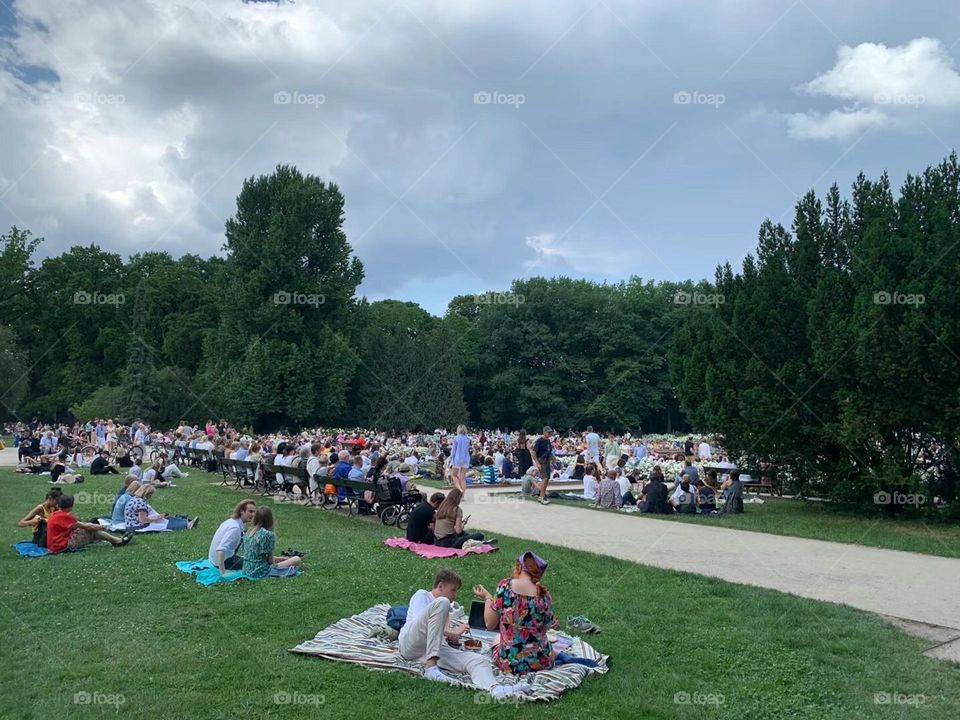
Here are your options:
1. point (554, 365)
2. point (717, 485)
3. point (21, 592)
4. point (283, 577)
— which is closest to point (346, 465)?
point (283, 577)

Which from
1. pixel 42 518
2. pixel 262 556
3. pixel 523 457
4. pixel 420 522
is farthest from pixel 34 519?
pixel 523 457

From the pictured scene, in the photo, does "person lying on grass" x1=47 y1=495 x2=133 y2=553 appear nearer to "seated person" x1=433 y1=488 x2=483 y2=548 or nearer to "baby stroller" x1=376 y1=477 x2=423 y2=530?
"baby stroller" x1=376 y1=477 x2=423 y2=530

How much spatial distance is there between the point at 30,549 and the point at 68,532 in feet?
1.76

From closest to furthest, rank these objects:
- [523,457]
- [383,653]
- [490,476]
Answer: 1. [383,653]
2. [523,457]
3. [490,476]

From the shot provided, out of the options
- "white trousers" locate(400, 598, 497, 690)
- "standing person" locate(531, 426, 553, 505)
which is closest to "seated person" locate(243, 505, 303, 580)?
"white trousers" locate(400, 598, 497, 690)

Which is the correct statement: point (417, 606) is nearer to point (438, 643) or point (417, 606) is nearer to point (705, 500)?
point (438, 643)

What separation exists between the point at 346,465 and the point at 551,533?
5.27 metres

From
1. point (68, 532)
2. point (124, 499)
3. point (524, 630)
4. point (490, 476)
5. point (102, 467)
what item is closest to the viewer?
point (524, 630)

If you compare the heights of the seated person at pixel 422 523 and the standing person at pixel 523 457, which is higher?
the standing person at pixel 523 457

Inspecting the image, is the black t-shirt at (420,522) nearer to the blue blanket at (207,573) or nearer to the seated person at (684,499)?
the blue blanket at (207,573)

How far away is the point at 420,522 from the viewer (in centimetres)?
1249

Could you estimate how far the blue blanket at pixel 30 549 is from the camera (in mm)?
11620

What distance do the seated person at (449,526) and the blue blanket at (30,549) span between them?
224 inches

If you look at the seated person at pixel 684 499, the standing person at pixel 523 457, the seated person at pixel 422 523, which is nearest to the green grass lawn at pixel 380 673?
the seated person at pixel 422 523
